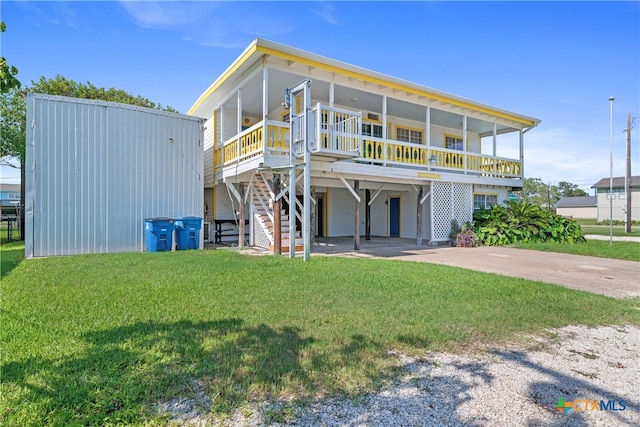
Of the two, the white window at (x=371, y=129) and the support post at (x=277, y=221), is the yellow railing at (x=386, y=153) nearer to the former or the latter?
the support post at (x=277, y=221)

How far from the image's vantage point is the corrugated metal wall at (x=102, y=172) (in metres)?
8.43

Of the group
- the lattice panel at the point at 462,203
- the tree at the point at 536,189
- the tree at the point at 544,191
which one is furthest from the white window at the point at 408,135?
the tree at the point at 536,189

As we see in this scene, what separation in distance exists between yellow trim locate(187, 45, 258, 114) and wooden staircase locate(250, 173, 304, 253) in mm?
2907

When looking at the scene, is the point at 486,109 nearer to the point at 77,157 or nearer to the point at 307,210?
the point at 307,210

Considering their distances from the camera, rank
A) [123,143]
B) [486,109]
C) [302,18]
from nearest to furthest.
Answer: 1. [302,18]
2. [123,143]
3. [486,109]

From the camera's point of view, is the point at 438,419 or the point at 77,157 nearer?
the point at 438,419

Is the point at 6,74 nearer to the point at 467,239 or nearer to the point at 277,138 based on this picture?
the point at 277,138

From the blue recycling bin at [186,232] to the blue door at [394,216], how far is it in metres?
8.59

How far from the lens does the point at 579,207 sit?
2073 inches

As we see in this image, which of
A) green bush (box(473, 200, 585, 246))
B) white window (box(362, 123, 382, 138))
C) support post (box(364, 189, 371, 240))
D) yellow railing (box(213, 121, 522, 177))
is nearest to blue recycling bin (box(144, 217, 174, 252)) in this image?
yellow railing (box(213, 121, 522, 177))

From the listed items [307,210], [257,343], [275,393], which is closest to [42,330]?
[257,343]

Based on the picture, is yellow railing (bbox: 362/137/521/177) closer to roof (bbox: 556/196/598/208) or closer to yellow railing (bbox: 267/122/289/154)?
yellow railing (bbox: 267/122/289/154)

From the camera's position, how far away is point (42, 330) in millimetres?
3312

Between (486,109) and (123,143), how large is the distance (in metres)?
12.2
